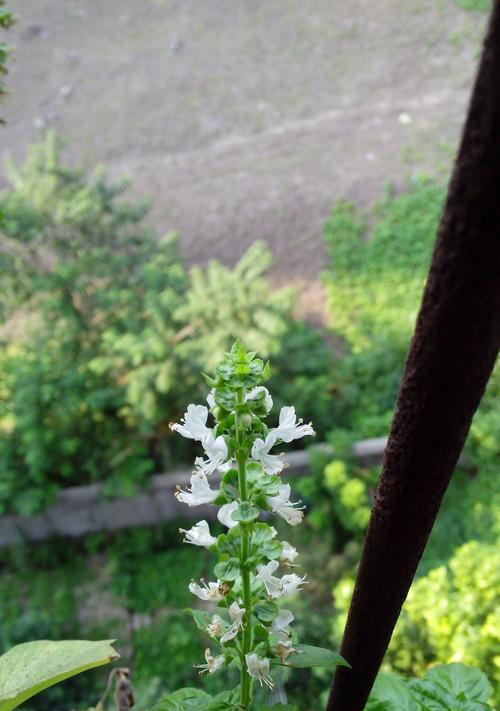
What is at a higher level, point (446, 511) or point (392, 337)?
point (392, 337)

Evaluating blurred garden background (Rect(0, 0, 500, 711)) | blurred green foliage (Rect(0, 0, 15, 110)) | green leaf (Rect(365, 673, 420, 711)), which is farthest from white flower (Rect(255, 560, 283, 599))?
blurred garden background (Rect(0, 0, 500, 711))

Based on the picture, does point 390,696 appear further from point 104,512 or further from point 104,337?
point 104,512

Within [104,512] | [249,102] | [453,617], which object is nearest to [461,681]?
[453,617]

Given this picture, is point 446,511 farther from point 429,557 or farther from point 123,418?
point 123,418

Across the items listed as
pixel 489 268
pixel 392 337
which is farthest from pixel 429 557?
pixel 489 268

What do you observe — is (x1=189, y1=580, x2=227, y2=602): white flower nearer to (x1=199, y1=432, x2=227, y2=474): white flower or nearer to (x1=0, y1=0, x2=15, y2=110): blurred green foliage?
(x1=199, y1=432, x2=227, y2=474): white flower

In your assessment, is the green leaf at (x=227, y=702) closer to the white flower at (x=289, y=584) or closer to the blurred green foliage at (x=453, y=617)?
the white flower at (x=289, y=584)

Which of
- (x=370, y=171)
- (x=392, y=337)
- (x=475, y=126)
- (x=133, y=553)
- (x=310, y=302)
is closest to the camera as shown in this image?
(x=475, y=126)
